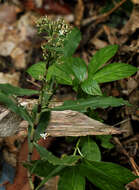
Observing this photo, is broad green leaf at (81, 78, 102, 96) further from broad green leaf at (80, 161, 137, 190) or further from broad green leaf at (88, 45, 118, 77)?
broad green leaf at (80, 161, 137, 190)

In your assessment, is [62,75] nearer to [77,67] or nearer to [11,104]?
[77,67]

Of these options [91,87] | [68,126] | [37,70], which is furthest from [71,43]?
[68,126]

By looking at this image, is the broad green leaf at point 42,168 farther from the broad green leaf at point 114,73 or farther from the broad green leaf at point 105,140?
the broad green leaf at point 114,73

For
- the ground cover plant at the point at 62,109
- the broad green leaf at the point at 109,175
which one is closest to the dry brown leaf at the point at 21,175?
the ground cover plant at the point at 62,109

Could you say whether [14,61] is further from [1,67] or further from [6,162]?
[6,162]

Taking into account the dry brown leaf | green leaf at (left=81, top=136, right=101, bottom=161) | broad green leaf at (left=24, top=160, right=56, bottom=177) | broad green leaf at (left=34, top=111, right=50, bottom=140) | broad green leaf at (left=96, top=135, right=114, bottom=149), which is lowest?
the dry brown leaf

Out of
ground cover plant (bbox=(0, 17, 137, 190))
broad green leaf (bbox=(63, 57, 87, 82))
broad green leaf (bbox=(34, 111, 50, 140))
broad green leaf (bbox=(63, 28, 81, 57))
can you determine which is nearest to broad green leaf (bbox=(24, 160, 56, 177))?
ground cover plant (bbox=(0, 17, 137, 190))
